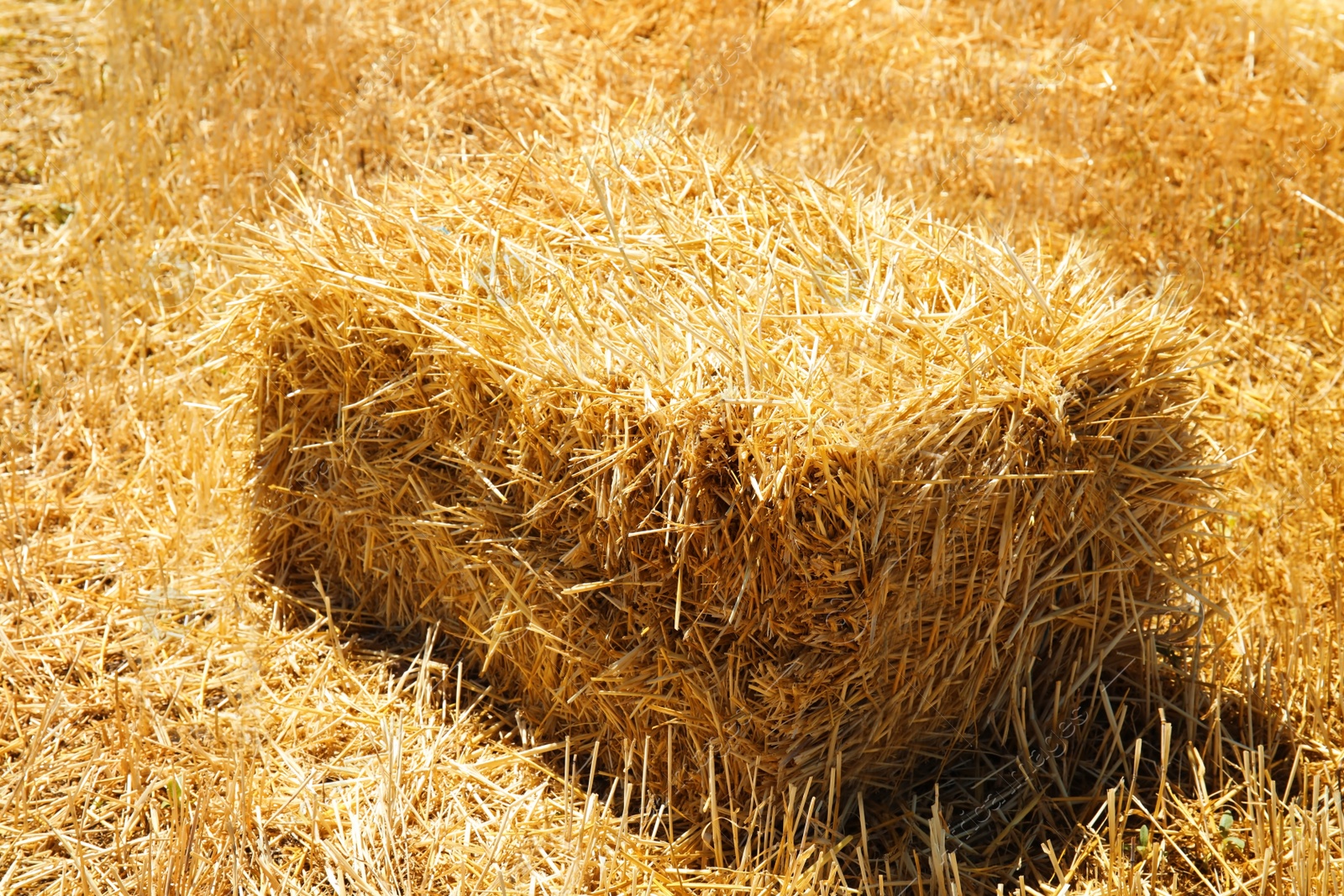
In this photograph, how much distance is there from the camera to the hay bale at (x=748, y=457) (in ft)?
7.05

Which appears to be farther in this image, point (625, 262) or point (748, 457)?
point (625, 262)

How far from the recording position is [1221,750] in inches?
96.4

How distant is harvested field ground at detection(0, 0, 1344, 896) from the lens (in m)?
2.37

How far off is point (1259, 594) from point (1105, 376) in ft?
3.52

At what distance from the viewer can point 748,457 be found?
2082 mm

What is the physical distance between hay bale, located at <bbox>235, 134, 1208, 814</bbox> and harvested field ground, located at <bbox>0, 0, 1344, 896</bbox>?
0.14 m

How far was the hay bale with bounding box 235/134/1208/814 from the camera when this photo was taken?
2.15 metres

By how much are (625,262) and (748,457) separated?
683 mm

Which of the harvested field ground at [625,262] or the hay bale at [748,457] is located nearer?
the hay bale at [748,457]

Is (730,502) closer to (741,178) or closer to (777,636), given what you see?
(777,636)

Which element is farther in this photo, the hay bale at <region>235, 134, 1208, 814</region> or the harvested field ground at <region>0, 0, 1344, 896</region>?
the harvested field ground at <region>0, 0, 1344, 896</region>

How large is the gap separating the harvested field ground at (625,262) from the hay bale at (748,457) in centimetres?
14

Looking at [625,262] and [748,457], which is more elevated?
[625,262]

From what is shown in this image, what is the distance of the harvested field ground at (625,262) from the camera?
2.37 metres
